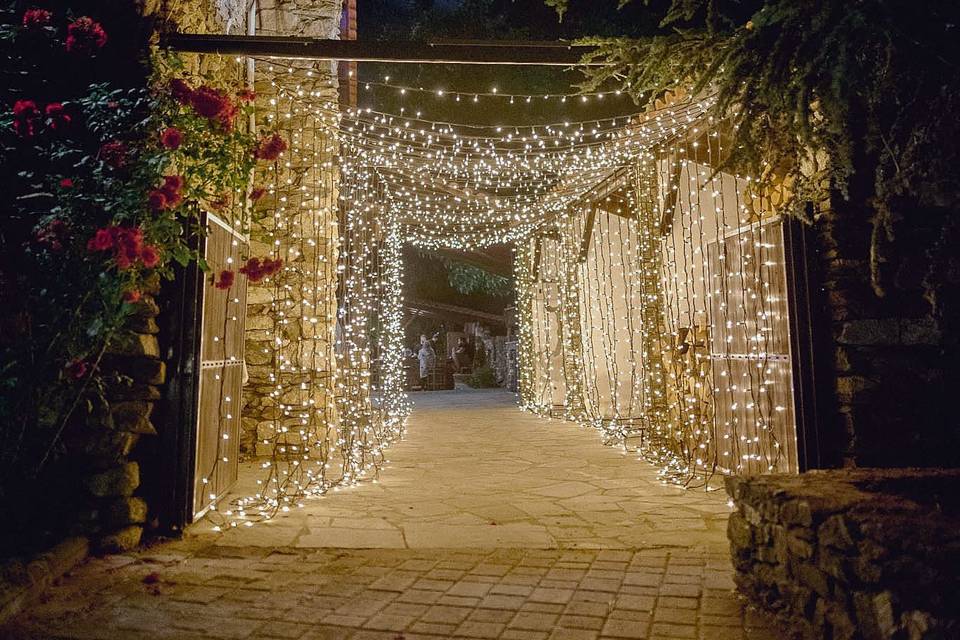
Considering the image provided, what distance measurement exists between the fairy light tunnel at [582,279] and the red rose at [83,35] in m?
1.18

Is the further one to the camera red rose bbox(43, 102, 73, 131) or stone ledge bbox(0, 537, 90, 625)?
red rose bbox(43, 102, 73, 131)

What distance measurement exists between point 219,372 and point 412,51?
2637 mm

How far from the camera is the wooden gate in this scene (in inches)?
168

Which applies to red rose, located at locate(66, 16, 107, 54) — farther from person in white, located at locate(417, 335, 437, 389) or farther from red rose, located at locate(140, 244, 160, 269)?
person in white, located at locate(417, 335, 437, 389)

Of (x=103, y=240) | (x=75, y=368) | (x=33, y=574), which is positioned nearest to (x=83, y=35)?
(x=103, y=240)

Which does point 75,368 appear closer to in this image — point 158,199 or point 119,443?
point 119,443

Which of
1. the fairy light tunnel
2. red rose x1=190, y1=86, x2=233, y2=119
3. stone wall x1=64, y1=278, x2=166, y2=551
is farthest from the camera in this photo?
the fairy light tunnel

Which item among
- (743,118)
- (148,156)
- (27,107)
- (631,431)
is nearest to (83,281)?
(148,156)

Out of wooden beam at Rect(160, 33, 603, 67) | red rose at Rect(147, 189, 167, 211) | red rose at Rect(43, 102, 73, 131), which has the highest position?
wooden beam at Rect(160, 33, 603, 67)

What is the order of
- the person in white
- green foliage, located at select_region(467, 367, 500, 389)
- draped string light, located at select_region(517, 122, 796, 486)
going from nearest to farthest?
draped string light, located at select_region(517, 122, 796, 486) < the person in white < green foliage, located at select_region(467, 367, 500, 389)

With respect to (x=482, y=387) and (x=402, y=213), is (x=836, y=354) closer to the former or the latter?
(x=402, y=213)

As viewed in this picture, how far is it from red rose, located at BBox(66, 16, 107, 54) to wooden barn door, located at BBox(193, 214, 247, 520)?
43.1 inches

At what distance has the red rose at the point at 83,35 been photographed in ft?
11.3

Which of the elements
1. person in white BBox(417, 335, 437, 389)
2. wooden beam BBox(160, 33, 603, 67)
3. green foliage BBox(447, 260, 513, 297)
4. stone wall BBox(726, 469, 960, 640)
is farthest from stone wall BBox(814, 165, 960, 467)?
person in white BBox(417, 335, 437, 389)
